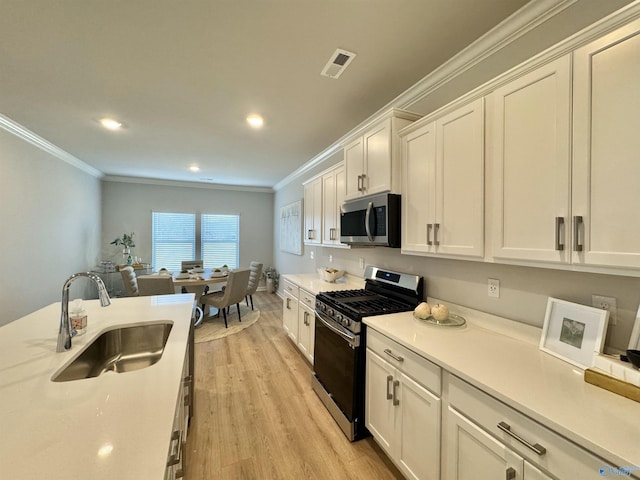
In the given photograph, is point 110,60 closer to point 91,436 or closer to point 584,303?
point 91,436

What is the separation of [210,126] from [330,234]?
1.88m

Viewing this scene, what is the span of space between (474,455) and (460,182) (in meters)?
1.35

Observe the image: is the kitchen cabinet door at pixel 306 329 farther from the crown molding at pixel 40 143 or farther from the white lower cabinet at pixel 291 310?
the crown molding at pixel 40 143

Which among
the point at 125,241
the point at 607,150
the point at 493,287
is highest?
the point at 607,150

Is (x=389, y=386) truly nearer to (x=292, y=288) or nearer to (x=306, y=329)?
(x=306, y=329)

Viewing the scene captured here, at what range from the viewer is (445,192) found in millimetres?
1680

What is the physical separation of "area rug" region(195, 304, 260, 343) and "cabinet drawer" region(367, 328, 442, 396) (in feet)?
9.49

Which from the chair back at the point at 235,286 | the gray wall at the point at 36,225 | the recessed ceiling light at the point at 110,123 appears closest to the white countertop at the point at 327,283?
the chair back at the point at 235,286

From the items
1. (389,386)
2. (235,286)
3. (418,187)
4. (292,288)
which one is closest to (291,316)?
(292,288)

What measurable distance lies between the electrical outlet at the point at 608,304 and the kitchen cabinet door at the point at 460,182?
1.61 feet

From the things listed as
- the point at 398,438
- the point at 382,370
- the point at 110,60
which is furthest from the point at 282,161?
the point at 398,438

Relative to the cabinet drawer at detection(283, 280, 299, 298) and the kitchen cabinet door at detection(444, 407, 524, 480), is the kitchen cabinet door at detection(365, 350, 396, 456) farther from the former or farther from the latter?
the cabinet drawer at detection(283, 280, 299, 298)

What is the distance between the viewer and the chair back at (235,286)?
4.14m

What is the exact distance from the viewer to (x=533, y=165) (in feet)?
4.05
